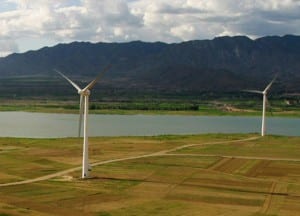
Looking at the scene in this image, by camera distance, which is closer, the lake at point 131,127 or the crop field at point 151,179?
the crop field at point 151,179

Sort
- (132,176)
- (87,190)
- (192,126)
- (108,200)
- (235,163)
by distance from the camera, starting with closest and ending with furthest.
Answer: (108,200)
(87,190)
(132,176)
(235,163)
(192,126)

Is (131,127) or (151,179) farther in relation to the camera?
(131,127)

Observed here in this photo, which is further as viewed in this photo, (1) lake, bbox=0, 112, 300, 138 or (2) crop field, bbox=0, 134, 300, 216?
(1) lake, bbox=0, 112, 300, 138

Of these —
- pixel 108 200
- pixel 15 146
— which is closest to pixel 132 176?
pixel 108 200

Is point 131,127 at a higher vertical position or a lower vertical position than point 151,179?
higher

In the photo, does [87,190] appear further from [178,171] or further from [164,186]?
[178,171]

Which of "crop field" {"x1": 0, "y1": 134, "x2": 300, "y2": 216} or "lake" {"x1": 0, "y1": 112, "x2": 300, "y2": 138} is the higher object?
"lake" {"x1": 0, "y1": 112, "x2": 300, "y2": 138}

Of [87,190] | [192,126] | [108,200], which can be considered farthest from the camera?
[192,126]

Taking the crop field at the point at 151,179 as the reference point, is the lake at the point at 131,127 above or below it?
above
